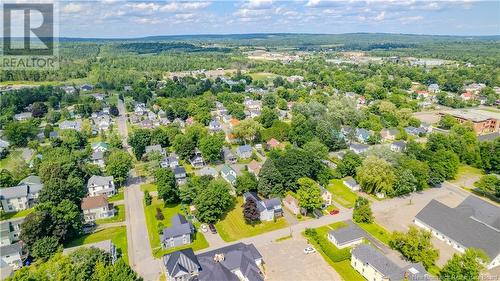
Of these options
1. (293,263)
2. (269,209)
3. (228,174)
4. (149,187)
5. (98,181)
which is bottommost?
(293,263)

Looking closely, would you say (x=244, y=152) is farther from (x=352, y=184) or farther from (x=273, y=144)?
A: (x=352, y=184)

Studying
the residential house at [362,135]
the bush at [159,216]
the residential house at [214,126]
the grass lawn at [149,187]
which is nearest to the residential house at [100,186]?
the grass lawn at [149,187]

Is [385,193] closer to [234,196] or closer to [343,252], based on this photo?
[343,252]

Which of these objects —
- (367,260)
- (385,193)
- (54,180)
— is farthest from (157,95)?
(367,260)

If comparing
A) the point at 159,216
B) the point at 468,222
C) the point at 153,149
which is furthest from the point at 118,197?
the point at 468,222

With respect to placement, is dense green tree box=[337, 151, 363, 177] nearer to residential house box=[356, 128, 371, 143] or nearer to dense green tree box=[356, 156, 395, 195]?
dense green tree box=[356, 156, 395, 195]

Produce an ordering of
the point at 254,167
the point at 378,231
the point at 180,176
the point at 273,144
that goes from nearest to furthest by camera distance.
→ the point at 378,231 → the point at 180,176 → the point at 254,167 → the point at 273,144
